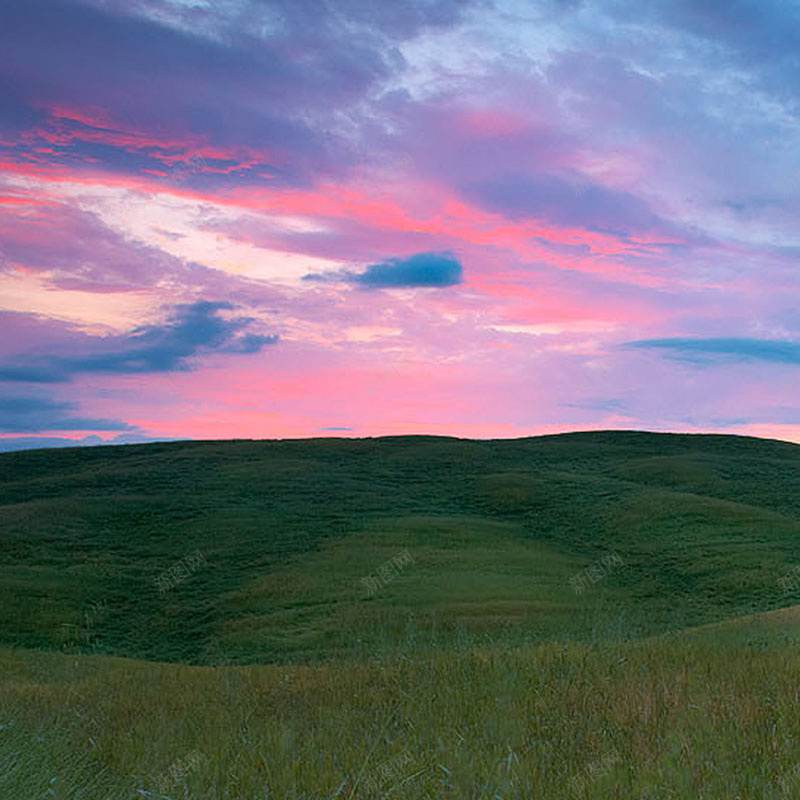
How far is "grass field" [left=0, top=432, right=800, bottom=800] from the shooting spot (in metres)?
7.48

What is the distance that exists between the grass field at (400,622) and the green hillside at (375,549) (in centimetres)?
22

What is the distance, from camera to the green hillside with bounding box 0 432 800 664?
28.1 metres

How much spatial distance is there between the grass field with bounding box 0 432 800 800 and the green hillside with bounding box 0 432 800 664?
8.7 inches

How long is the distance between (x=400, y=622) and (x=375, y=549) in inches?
521

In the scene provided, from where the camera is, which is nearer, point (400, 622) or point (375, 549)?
point (400, 622)

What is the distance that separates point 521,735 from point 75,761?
457 cm

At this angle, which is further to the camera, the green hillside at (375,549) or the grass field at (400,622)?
the green hillside at (375,549)

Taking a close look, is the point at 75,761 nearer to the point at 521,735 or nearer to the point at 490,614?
the point at 521,735

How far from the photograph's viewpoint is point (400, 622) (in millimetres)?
26734

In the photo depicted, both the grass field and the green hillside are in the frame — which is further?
the green hillside

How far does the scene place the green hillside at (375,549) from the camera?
2809cm

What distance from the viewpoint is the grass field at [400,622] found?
295 inches

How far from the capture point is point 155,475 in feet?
218

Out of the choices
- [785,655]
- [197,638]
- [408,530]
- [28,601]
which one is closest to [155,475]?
[408,530]
